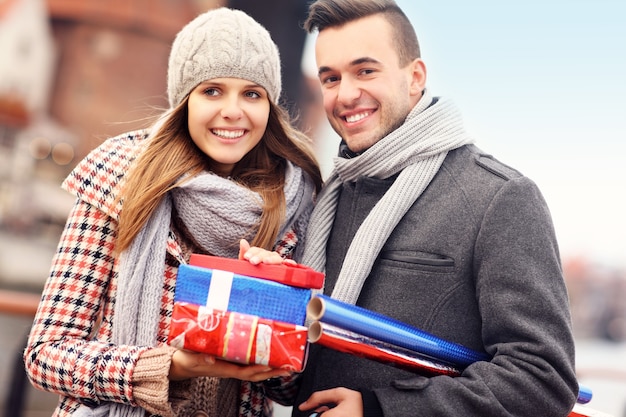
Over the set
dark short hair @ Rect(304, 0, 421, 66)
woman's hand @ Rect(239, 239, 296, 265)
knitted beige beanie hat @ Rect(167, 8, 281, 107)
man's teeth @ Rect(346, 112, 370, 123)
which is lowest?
woman's hand @ Rect(239, 239, 296, 265)

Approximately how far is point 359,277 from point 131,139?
79 cm

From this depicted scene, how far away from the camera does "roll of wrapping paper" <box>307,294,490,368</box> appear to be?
1.48 metres

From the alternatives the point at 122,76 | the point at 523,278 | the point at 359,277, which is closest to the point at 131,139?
the point at 359,277

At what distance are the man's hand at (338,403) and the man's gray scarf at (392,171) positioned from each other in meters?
0.24

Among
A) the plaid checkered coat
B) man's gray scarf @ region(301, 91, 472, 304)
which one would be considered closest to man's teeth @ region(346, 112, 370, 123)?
man's gray scarf @ region(301, 91, 472, 304)

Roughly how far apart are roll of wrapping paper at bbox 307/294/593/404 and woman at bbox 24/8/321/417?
15.6 inches

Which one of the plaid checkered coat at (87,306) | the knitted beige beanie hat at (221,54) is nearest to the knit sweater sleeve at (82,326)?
the plaid checkered coat at (87,306)

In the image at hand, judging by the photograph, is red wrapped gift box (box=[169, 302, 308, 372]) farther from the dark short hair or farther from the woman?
the dark short hair

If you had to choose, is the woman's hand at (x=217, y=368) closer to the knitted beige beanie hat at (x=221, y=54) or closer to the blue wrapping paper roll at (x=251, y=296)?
the blue wrapping paper roll at (x=251, y=296)

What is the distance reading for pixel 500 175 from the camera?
186cm

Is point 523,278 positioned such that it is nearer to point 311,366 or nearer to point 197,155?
point 311,366

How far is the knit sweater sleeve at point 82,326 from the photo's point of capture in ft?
5.79

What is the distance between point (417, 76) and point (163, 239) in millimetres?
881

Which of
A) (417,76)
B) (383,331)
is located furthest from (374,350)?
(417,76)
